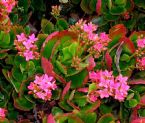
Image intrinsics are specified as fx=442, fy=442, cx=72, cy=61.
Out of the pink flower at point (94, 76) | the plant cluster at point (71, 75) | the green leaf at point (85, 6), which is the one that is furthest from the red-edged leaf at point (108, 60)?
the green leaf at point (85, 6)

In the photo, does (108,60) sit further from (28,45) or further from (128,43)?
(28,45)

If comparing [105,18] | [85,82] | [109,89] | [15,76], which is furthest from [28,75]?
[105,18]

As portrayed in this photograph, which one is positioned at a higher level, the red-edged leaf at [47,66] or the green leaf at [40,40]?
the green leaf at [40,40]

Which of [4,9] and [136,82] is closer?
[4,9]

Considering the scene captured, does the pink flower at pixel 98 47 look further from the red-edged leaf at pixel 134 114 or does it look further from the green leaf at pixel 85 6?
the green leaf at pixel 85 6

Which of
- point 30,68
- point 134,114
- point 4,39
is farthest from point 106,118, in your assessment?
point 4,39

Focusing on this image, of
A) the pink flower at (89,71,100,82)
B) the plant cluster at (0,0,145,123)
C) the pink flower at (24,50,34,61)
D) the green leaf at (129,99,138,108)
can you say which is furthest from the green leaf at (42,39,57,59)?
the green leaf at (129,99,138,108)
